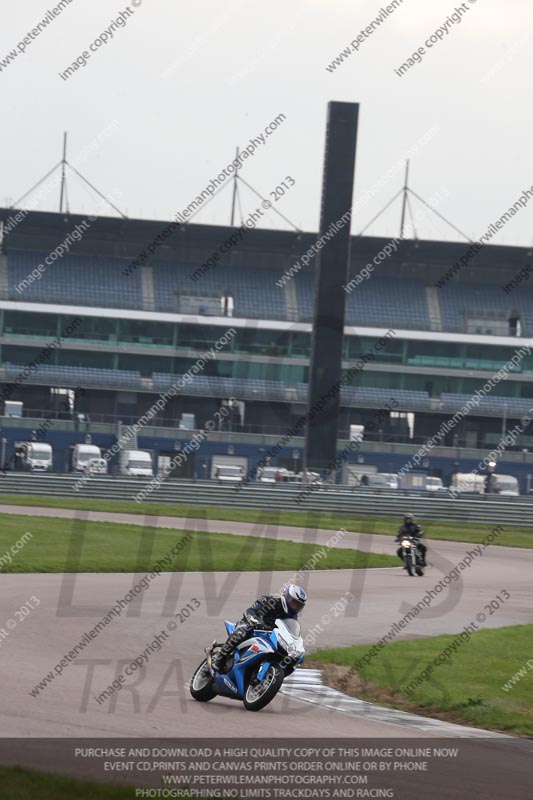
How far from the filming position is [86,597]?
64.2 ft

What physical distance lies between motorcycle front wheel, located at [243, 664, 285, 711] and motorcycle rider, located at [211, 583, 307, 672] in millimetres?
338

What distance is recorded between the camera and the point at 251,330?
3012 inches

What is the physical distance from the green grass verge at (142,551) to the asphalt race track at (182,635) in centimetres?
103

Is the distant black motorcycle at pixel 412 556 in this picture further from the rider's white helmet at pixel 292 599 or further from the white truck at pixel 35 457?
the white truck at pixel 35 457

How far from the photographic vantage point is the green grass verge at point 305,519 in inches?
1606

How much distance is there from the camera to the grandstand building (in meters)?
73.1

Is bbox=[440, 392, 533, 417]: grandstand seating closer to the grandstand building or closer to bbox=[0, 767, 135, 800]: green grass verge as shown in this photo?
the grandstand building

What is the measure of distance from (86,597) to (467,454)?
174 feet

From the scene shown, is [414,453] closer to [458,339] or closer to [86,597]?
[458,339]

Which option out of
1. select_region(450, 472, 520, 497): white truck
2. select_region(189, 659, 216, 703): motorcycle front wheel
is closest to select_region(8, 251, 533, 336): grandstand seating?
select_region(450, 472, 520, 497): white truck

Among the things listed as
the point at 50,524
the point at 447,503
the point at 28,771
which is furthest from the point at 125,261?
the point at 28,771

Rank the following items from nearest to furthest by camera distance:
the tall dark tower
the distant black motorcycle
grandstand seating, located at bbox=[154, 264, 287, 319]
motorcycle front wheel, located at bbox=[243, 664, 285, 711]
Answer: motorcycle front wheel, located at bbox=[243, 664, 285, 711], the distant black motorcycle, the tall dark tower, grandstand seating, located at bbox=[154, 264, 287, 319]

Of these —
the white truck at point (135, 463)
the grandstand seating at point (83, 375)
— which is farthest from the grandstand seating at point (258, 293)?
the white truck at point (135, 463)

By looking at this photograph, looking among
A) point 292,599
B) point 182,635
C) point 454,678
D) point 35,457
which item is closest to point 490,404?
point 35,457
